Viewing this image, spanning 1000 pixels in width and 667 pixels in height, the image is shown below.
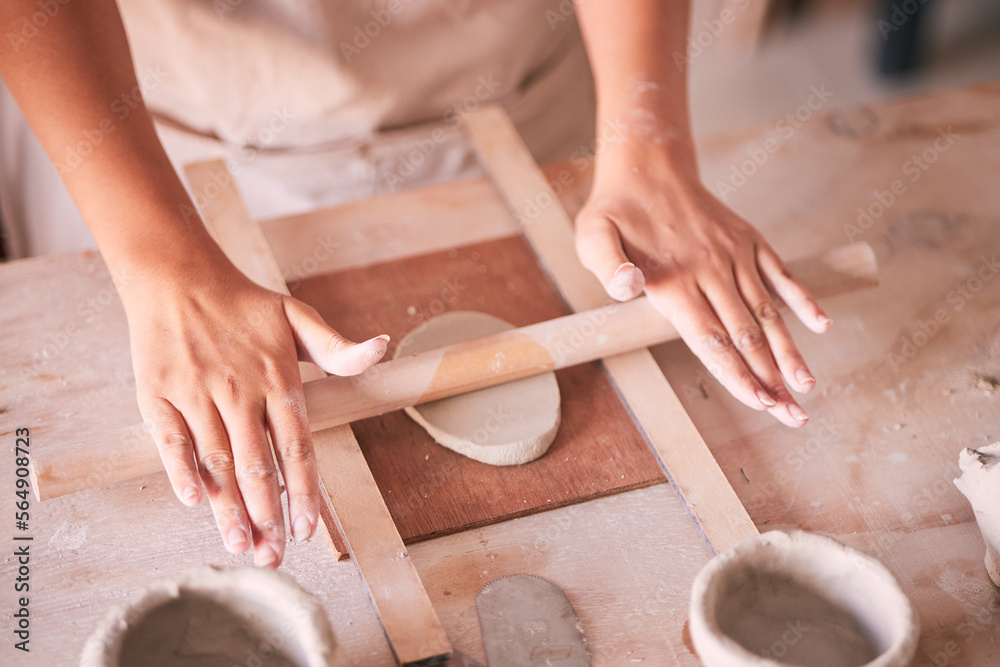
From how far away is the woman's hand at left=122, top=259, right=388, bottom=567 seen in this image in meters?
0.91

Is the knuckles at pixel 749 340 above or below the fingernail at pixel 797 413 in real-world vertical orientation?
above

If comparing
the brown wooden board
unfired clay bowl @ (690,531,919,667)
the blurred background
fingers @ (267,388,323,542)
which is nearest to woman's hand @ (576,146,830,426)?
the brown wooden board

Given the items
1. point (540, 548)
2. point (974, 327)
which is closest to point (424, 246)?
point (540, 548)

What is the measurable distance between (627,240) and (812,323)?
0.99 ft

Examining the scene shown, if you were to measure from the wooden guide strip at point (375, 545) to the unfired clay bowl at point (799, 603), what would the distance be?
30 cm

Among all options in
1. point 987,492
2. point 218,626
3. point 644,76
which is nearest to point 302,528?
point 218,626

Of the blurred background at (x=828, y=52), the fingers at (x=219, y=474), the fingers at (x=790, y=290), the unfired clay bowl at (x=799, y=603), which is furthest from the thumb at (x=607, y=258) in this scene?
the blurred background at (x=828, y=52)

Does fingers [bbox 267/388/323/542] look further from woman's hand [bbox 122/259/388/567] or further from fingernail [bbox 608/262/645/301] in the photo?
fingernail [bbox 608/262/645/301]

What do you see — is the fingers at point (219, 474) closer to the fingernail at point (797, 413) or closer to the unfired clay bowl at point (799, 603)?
the unfired clay bowl at point (799, 603)

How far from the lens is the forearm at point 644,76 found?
137cm

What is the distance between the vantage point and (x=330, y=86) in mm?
1469

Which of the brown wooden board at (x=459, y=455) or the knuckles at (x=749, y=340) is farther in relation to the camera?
the knuckles at (x=749, y=340)

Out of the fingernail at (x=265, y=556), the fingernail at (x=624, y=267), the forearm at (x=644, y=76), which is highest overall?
the forearm at (x=644, y=76)

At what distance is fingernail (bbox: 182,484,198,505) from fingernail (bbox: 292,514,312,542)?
11cm
